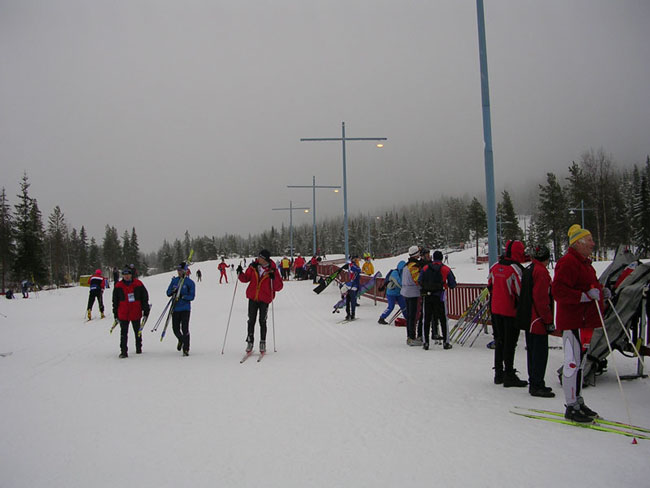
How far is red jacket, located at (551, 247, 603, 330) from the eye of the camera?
4.64m

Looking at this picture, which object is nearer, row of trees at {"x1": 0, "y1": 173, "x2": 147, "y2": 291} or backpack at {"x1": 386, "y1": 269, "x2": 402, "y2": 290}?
backpack at {"x1": 386, "y1": 269, "x2": 402, "y2": 290}

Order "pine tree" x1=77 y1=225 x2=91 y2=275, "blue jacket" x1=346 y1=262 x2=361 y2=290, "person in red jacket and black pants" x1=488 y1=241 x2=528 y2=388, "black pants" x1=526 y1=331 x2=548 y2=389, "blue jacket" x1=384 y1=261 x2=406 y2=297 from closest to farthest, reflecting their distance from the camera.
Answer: "black pants" x1=526 y1=331 x2=548 y2=389 → "person in red jacket and black pants" x1=488 y1=241 x2=528 y2=388 → "blue jacket" x1=384 y1=261 x2=406 y2=297 → "blue jacket" x1=346 y1=262 x2=361 y2=290 → "pine tree" x1=77 y1=225 x2=91 y2=275

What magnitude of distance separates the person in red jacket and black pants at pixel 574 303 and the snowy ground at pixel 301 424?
1.28 feet

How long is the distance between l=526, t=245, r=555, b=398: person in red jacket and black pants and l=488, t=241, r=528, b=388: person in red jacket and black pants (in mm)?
383

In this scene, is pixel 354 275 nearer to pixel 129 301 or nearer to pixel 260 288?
pixel 260 288

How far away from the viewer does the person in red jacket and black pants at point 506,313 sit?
6.02 m

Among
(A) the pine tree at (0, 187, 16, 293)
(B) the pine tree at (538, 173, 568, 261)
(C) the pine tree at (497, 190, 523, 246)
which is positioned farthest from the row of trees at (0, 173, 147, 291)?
(C) the pine tree at (497, 190, 523, 246)

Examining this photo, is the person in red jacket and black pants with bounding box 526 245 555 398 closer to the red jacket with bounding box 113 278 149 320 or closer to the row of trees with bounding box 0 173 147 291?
the red jacket with bounding box 113 278 149 320

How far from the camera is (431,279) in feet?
28.3

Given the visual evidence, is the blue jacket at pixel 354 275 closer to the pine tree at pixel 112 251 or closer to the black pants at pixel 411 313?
the black pants at pixel 411 313

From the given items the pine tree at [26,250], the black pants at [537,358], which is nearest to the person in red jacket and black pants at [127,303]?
the black pants at [537,358]

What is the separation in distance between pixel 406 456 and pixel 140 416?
135 inches

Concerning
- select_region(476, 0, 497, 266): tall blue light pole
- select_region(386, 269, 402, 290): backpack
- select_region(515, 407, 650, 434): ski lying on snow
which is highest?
select_region(476, 0, 497, 266): tall blue light pole

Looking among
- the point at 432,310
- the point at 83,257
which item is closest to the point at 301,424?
the point at 432,310
